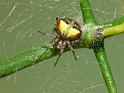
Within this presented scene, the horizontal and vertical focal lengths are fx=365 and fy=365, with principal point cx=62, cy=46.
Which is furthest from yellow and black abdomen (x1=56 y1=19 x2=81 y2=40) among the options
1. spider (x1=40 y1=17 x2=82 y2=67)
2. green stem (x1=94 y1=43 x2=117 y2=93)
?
green stem (x1=94 y1=43 x2=117 y2=93)

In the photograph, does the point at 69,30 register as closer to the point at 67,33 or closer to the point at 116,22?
the point at 67,33

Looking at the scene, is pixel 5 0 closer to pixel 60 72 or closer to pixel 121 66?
pixel 60 72

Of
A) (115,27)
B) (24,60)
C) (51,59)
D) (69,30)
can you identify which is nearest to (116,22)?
(115,27)

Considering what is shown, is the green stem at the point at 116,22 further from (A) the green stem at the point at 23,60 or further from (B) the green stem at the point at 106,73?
(A) the green stem at the point at 23,60

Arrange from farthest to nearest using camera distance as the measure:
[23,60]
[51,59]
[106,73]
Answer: [51,59]
[23,60]
[106,73]

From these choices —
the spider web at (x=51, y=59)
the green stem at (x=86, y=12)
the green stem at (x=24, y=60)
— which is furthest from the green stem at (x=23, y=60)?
the spider web at (x=51, y=59)

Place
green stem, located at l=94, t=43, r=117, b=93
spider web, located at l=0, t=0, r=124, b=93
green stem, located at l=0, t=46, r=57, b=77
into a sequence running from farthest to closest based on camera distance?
spider web, located at l=0, t=0, r=124, b=93 < green stem, located at l=0, t=46, r=57, b=77 < green stem, located at l=94, t=43, r=117, b=93

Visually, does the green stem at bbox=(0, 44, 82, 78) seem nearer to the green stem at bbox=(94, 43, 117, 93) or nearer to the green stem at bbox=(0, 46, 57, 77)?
the green stem at bbox=(0, 46, 57, 77)
